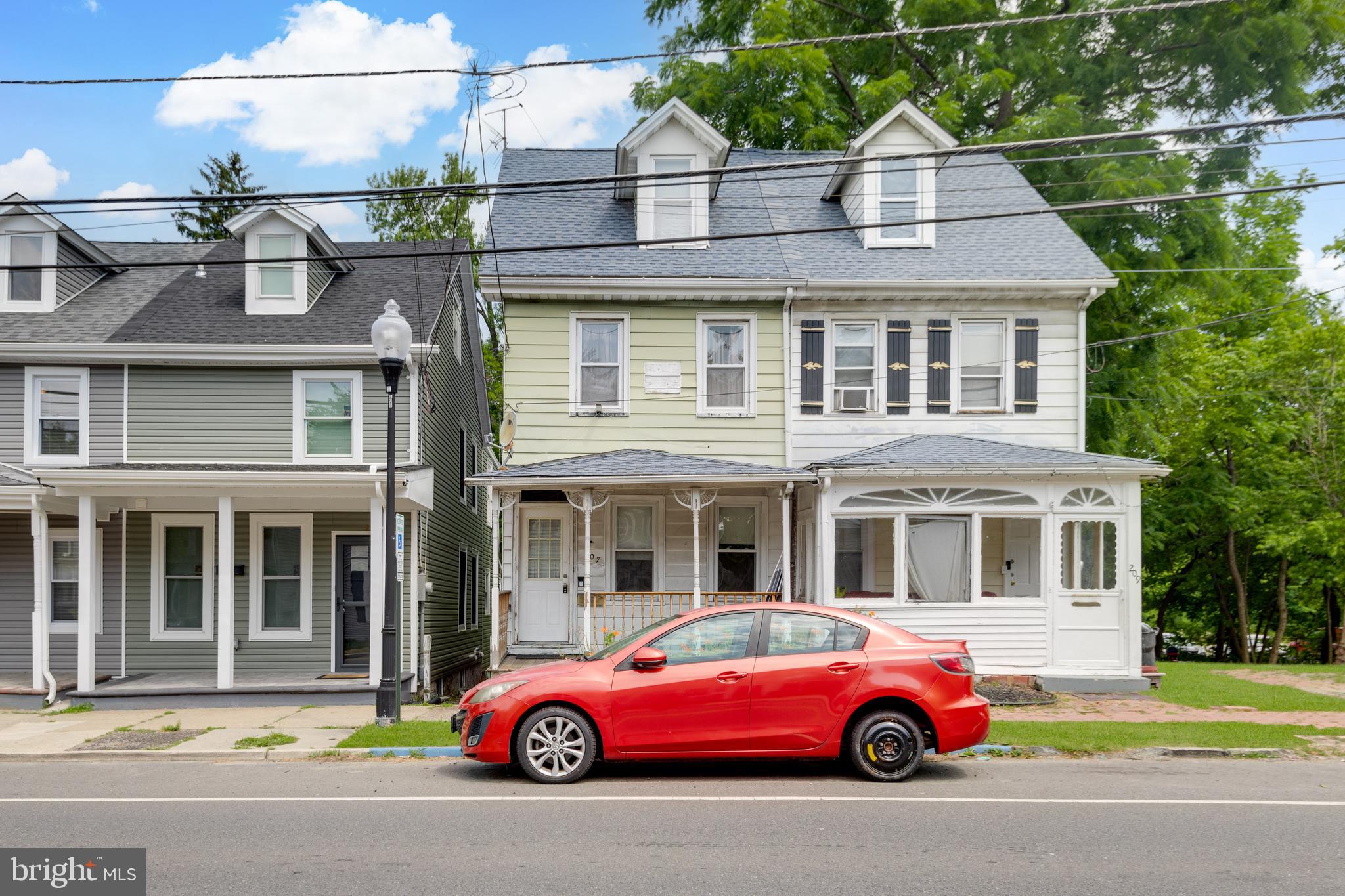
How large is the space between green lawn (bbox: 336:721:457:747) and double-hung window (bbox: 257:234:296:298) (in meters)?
8.46

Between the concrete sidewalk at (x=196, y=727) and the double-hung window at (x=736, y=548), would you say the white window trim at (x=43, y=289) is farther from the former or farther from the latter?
the double-hung window at (x=736, y=548)

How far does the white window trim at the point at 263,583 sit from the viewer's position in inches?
653

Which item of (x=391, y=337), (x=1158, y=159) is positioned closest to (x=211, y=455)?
(x=391, y=337)

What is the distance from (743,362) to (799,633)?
27.1ft

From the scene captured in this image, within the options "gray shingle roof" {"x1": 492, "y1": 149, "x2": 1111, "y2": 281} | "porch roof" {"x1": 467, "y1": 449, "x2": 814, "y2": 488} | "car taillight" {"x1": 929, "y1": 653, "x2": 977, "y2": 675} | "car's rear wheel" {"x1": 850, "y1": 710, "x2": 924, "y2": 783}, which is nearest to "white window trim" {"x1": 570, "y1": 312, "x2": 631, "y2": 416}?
"gray shingle roof" {"x1": 492, "y1": 149, "x2": 1111, "y2": 281}

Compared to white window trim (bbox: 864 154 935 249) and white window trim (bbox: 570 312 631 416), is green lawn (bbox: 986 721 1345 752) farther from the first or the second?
white window trim (bbox: 864 154 935 249)

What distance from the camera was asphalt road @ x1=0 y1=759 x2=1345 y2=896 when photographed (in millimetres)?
5938

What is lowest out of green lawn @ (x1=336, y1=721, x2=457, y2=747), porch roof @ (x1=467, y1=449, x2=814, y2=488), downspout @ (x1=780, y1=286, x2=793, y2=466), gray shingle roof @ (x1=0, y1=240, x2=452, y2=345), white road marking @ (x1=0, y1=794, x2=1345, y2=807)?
green lawn @ (x1=336, y1=721, x2=457, y2=747)

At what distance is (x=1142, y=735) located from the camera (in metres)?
11.2

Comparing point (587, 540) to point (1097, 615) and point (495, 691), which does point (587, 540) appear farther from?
point (1097, 615)

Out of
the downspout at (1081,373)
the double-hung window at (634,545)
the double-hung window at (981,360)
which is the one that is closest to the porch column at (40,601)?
the double-hung window at (634,545)

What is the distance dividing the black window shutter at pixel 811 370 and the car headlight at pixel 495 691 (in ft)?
28.7

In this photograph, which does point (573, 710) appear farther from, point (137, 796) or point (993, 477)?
point (993, 477)

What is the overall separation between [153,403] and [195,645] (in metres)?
3.83
